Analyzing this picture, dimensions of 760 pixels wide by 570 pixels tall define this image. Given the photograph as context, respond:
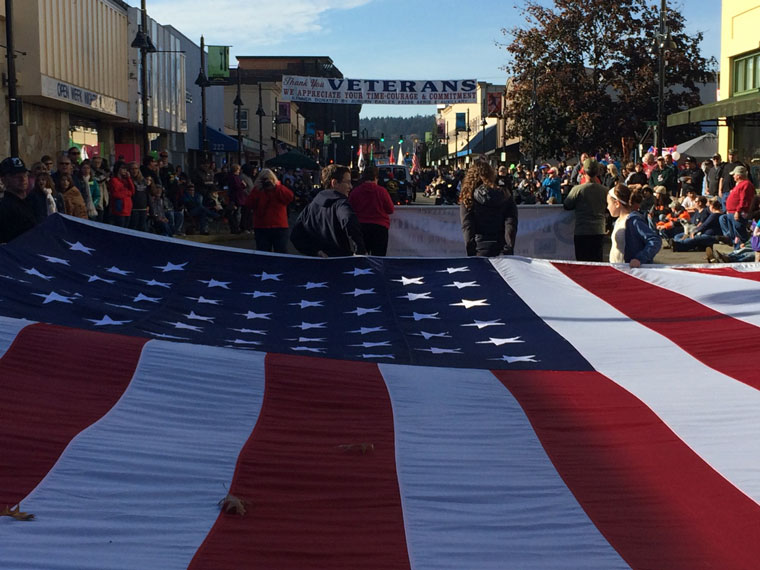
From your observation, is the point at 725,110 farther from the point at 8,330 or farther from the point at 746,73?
the point at 8,330

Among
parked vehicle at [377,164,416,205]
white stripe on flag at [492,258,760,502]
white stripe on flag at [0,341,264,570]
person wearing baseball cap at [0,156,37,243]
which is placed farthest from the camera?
parked vehicle at [377,164,416,205]

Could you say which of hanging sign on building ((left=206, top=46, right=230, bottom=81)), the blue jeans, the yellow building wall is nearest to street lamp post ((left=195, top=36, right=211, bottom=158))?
hanging sign on building ((left=206, top=46, right=230, bottom=81))

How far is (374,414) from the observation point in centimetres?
510

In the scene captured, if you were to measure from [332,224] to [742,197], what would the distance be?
11.4m

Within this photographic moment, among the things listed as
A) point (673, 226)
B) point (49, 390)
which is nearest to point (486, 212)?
point (49, 390)

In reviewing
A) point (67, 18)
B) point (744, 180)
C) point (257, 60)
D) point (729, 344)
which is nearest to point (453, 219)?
point (744, 180)

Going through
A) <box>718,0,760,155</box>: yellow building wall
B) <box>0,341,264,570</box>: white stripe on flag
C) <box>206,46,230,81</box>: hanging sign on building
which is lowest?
<box>0,341,264,570</box>: white stripe on flag

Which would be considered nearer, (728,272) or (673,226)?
(728,272)

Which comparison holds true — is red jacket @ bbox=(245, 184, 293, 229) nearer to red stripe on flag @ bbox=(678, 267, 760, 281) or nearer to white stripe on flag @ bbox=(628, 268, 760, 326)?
white stripe on flag @ bbox=(628, 268, 760, 326)

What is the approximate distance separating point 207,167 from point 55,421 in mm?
23552

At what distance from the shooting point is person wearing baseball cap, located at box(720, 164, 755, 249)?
60.0 ft

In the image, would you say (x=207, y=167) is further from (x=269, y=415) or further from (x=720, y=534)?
(x=720, y=534)

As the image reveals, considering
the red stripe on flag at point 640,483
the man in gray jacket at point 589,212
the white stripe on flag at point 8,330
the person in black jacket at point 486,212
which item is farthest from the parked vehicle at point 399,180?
the red stripe on flag at point 640,483

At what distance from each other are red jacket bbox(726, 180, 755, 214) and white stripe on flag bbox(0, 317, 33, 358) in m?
15.1
